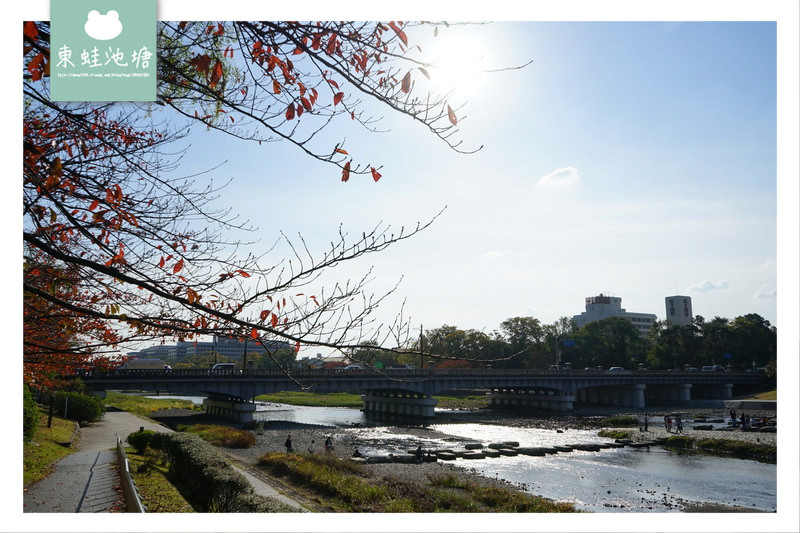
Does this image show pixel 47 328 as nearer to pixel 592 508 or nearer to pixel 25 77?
pixel 25 77

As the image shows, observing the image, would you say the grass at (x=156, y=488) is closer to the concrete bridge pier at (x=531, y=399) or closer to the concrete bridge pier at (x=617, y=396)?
the concrete bridge pier at (x=531, y=399)

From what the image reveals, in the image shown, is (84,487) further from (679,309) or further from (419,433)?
(679,309)

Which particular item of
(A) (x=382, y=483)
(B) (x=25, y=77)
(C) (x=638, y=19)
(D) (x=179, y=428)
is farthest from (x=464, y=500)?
(D) (x=179, y=428)

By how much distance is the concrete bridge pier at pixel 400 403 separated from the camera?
4853cm

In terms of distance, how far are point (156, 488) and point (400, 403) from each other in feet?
129

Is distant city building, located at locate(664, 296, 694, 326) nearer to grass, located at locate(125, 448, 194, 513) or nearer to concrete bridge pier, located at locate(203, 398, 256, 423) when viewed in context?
concrete bridge pier, located at locate(203, 398, 256, 423)

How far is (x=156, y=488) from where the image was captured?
46.7ft

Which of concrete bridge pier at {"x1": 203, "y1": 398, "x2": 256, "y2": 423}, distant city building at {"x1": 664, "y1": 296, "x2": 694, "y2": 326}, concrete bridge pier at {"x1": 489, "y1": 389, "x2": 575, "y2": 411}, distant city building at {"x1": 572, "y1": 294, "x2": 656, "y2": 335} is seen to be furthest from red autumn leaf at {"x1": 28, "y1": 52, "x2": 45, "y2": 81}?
distant city building at {"x1": 572, "y1": 294, "x2": 656, "y2": 335}

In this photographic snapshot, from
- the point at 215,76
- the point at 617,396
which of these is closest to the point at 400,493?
the point at 215,76

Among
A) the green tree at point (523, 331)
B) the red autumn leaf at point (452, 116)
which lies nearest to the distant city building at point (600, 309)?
the green tree at point (523, 331)

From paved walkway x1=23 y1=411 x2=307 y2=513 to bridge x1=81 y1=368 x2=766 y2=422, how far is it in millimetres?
10512

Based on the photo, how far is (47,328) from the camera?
782cm

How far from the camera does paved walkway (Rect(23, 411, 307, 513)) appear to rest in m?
11.5

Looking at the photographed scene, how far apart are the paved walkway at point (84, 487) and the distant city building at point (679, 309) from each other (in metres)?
98.8
